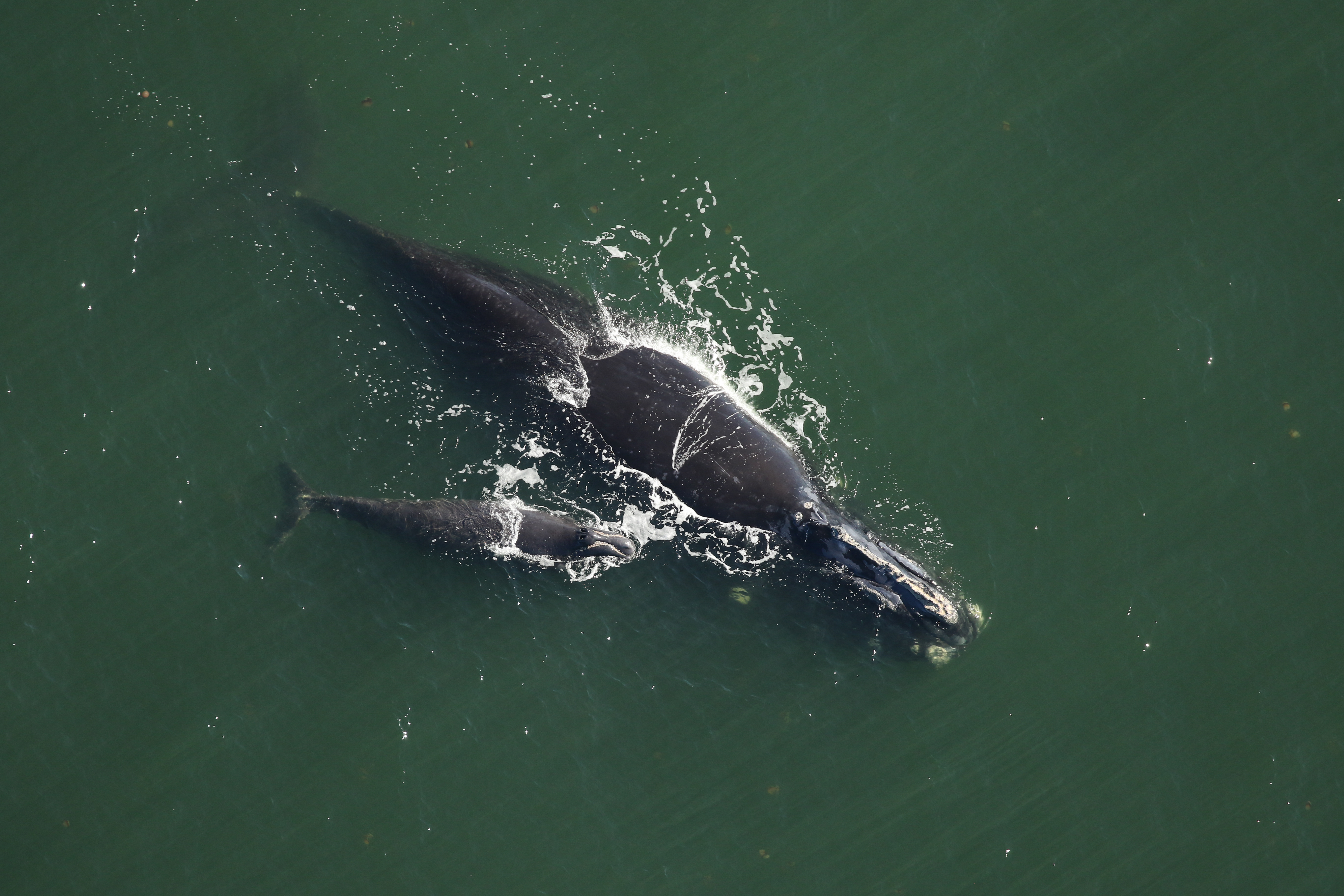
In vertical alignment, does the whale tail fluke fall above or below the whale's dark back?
above

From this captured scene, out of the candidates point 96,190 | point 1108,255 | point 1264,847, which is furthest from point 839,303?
point 96,190

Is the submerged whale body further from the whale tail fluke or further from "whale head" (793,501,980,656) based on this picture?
"whale head" (793,501,980,656)

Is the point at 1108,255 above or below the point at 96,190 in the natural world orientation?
below

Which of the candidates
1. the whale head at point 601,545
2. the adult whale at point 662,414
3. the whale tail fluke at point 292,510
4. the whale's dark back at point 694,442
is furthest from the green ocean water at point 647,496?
the whale's dark back at point 694,442

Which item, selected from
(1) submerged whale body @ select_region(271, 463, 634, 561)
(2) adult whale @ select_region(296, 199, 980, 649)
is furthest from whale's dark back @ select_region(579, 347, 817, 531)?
(1) submerged whale body @ select_region(271, 463, 634, 561)

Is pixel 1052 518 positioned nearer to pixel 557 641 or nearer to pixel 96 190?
pixel 557 641

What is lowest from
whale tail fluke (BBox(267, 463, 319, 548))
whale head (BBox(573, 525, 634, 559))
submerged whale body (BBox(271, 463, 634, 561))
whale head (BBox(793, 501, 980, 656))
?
whale head (BBox(793, 501, 980, 656))

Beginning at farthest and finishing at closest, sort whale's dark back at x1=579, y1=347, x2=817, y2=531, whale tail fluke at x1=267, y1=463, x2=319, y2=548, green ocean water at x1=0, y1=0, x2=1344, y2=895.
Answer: whale tail fluke at x1=267, y1=463, x2=319, y2=548, whale's dark back at x1=579, y1=347, x2=817, y2=531, green ocean water at x1=0, y1=0, x2=1344, y2=895
